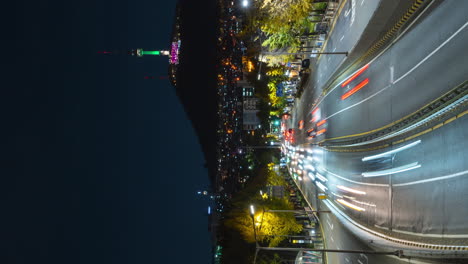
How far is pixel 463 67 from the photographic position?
10.1 m

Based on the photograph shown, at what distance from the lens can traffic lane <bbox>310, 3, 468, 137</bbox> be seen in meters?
10.6

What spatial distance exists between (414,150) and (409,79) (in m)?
3.28

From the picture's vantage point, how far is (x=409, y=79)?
13.4m

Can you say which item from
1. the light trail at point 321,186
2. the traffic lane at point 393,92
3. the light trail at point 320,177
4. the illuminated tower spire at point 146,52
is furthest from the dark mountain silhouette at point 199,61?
the traffic lane at point 393,92

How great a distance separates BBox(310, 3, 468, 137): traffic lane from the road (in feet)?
0.12

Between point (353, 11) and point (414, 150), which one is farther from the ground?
point (353, 11)

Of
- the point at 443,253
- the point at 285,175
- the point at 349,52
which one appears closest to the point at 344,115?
the point at 349,52

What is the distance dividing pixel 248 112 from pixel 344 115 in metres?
48.7

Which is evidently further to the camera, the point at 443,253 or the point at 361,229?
the point at 361,229

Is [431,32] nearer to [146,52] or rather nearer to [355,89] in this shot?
[355,89]

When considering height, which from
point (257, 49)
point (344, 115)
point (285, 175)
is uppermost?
A: point (257, 49)

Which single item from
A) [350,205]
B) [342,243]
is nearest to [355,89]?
[350,205]

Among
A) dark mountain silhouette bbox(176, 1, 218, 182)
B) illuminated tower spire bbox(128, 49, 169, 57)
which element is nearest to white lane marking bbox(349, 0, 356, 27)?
illuminated tower spire bbox(128, 49, 169, 57)

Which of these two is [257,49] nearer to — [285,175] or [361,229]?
[361,229]
